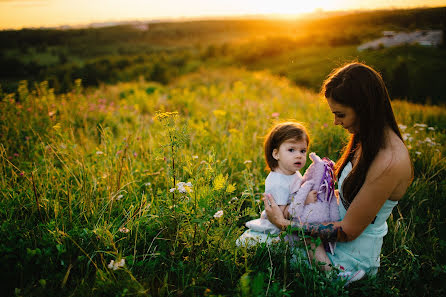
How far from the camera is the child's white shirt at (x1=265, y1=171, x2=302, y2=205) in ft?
6.66

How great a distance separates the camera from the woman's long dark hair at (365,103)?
1589mm

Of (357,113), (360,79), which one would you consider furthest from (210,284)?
(360,79)

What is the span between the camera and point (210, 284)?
174 centimetres

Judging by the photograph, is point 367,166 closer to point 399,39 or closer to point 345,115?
point 345,115

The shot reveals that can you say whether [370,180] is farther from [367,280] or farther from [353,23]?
[353,23]

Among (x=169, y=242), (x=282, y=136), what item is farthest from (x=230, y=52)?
(x=169, y=242)

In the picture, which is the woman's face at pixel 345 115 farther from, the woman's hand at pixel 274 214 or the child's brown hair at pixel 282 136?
the woman's hand at pixel 274 214

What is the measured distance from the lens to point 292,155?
2074 mm

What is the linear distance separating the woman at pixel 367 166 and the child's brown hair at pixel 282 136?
1.31 feet

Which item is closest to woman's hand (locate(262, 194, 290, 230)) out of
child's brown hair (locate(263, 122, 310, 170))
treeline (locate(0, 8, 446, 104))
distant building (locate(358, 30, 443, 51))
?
child's brown hair (locate(263, 122, 310, 170))

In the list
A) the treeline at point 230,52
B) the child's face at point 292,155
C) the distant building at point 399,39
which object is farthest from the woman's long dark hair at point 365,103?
the distant building at point 399,39

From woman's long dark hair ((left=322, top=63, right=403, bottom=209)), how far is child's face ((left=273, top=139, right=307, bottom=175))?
45 cm

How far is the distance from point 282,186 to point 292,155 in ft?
0.87

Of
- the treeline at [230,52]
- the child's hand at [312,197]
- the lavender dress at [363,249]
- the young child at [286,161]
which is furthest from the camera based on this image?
the treeline at [230,52]
